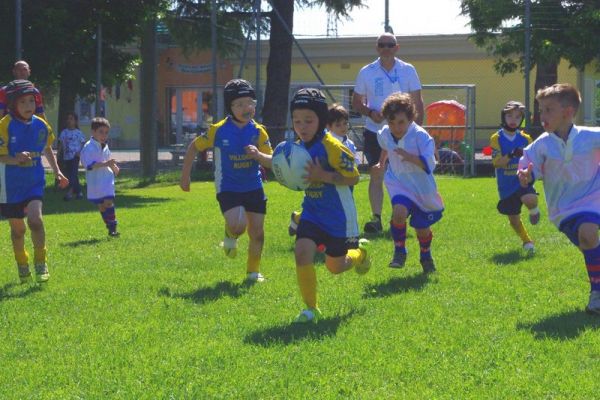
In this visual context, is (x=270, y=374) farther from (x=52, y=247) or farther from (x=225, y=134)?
(x=52, y=247)

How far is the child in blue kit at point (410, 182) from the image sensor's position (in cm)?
800

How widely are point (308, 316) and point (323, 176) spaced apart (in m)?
0.91

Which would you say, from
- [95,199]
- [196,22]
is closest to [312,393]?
[95,199]

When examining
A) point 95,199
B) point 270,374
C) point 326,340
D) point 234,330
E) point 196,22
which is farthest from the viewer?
point 196,22

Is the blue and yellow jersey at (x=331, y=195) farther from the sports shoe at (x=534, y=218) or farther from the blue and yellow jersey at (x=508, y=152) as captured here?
the blue and yellow jersey at (x=508, y=152)

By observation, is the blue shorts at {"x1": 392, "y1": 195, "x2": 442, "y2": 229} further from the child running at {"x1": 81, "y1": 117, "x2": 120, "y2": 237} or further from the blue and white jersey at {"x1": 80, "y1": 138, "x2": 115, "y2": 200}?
the blue and white jersey at {"x1": 80, "y1": 138, "x2": 115, "y2": 200}

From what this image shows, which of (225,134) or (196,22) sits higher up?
(196,22)

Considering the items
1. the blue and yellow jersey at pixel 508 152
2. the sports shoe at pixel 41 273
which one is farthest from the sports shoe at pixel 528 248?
the sports shoe at pixel 41 273

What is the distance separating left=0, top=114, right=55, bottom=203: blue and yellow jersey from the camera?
8.20 m

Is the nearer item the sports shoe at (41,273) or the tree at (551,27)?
the sports shoe at (41,273)

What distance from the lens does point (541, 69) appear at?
86.5ft

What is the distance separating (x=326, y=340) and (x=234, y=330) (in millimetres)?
684

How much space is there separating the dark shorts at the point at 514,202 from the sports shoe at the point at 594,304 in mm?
3208

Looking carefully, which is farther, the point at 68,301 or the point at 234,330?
the point at 68,301
